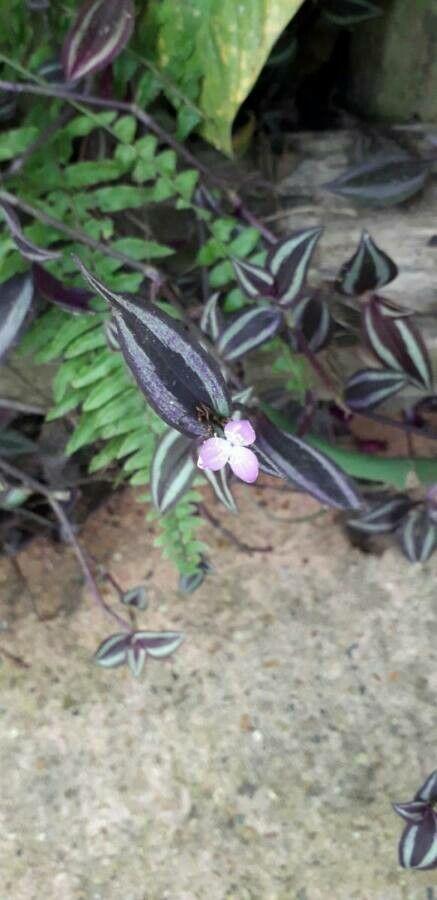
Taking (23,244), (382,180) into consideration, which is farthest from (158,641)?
(382,180)

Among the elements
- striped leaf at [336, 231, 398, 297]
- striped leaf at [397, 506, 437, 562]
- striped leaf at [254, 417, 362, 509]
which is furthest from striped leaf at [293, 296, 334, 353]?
striped leaf at [397, 506, 437, 562]

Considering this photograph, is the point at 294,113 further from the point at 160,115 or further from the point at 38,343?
the point at 38,343

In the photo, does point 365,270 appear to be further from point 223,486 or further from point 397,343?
point 223,486

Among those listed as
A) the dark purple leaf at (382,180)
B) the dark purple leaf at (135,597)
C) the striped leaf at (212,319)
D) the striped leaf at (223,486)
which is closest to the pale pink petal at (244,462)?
→ the striped leaf at (223,486)

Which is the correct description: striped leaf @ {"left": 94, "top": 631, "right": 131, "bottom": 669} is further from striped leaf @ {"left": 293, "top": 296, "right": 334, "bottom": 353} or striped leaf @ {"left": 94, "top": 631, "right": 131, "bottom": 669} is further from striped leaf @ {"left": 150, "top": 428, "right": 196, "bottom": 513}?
striped leaf @ {"left": 293, "top": 296, "right": 334, "bottom": 353}

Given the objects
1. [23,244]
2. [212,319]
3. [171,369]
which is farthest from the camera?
[212,319]

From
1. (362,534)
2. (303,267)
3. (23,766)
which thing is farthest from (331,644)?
(303,267)
